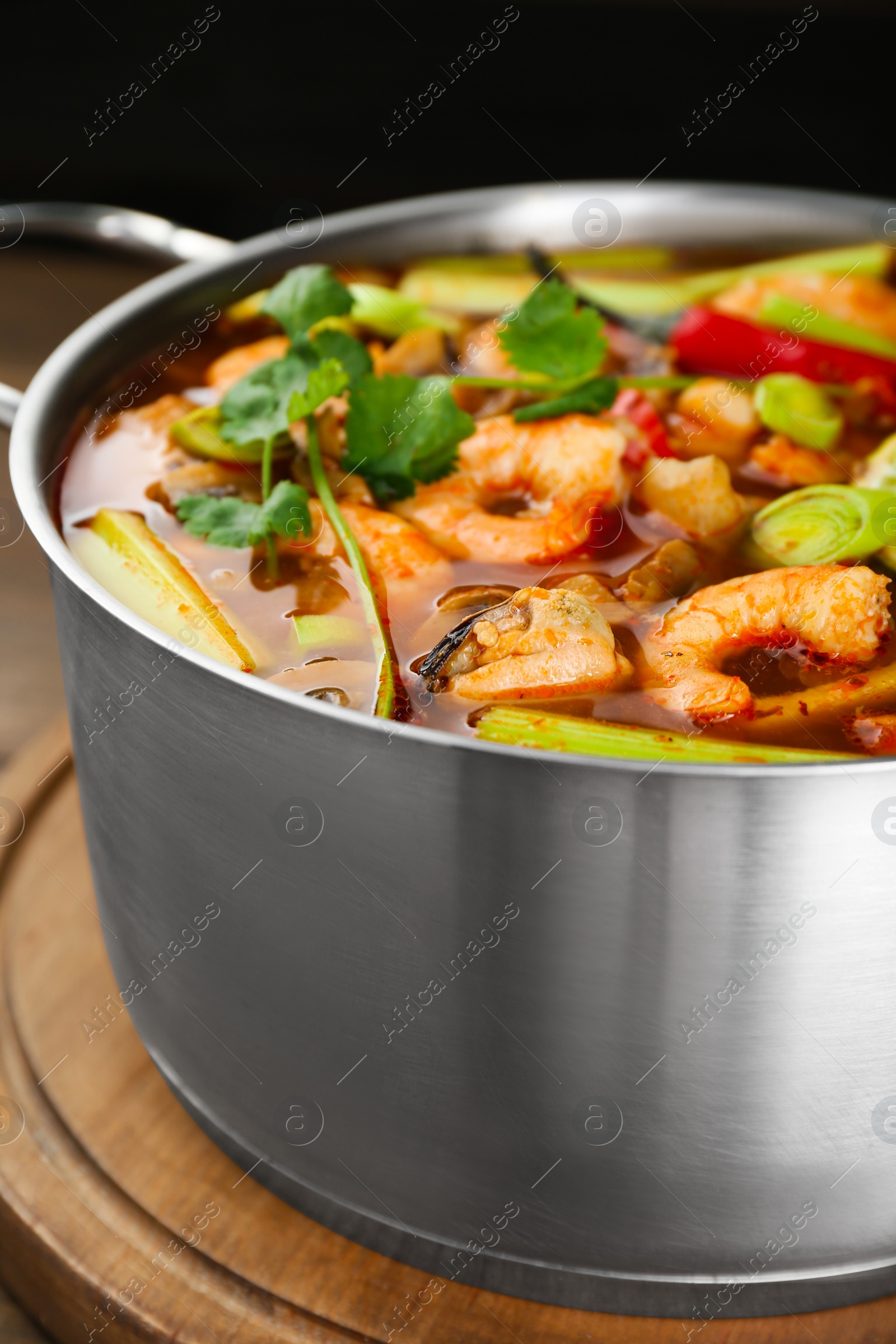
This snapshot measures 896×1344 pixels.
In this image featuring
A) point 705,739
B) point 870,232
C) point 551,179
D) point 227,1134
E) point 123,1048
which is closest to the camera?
point 705,739

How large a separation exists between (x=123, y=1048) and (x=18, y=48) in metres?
3.60

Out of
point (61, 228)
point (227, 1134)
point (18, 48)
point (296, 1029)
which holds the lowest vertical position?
point (227, 1134)

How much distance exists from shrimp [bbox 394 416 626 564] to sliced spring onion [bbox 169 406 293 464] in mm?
175

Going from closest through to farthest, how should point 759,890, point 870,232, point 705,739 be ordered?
point 759,890
point 705,739
point 870,232

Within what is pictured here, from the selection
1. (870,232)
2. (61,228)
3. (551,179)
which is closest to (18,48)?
(551,179)

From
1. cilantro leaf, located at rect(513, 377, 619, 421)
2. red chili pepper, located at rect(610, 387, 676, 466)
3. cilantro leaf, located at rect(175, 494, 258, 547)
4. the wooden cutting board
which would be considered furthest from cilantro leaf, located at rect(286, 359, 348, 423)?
the wooden cutting board

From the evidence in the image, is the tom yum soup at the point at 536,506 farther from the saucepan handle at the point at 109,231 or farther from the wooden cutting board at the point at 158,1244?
the wooden cutting board at the point at 158,1244

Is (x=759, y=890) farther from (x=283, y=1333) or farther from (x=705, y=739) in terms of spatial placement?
(x=283, y=1333)

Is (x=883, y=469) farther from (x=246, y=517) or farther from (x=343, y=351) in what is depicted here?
(x=246, y=517)

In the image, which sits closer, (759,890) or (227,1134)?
(759,890)

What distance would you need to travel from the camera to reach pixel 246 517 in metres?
1.49

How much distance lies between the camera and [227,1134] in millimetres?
1414

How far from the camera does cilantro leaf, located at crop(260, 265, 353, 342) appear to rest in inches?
65.0

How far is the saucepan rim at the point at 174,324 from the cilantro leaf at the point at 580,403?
536 mm
